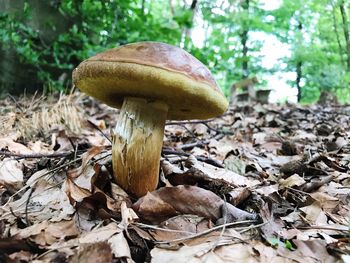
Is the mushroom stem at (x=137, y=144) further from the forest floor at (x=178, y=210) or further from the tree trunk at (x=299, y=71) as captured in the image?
the tree trunk at (x=299, y=71)

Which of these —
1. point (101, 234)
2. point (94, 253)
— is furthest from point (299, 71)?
point (94, 253)

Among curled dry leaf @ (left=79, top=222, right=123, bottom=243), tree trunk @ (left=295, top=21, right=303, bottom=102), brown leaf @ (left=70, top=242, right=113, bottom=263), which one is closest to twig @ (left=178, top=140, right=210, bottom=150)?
curled dry leaf @ (left=79, top=222, right=123, bottom=243)

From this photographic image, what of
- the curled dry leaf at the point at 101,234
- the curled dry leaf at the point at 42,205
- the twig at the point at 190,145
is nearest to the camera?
the curled dry leaf at the point at 101,234

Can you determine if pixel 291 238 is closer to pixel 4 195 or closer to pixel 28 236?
pixel 28 236

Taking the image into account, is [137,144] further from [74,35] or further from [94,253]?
[74,35]

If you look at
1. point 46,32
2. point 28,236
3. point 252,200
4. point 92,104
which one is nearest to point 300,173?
point 252,200

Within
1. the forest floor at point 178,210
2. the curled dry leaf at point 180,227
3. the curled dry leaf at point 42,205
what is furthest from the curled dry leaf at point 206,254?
the curled dry leaf at point 42,205
